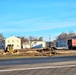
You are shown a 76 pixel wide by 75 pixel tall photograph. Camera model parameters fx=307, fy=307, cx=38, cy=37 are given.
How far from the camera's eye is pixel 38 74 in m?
18.9

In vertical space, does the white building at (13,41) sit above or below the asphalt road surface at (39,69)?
above

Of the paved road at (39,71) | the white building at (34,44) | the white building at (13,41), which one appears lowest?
the paved road at (39,71)

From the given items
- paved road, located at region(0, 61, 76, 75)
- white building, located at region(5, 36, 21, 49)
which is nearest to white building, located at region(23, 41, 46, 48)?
white building, located at region(5, 36, 21, 49)

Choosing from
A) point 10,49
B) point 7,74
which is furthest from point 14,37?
point 7,74

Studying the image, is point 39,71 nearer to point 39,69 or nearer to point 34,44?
point 39,69

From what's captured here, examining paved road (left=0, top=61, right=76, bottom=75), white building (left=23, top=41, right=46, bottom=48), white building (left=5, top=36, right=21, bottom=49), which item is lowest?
paved road (left=0, top=61, right=76, bottom=75)

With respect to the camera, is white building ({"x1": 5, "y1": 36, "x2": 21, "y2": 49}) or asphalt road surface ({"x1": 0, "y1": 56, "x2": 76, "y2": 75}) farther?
white building ({"x1": 5, "y1": 36, "x2": 21, "y2": 49})

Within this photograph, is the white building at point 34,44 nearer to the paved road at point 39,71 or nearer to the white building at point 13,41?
the white building at point 13,41

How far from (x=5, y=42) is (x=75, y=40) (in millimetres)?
80763

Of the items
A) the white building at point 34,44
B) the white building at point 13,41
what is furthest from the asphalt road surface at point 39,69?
the white building at point 34,44

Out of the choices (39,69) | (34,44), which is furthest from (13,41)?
(39,69)

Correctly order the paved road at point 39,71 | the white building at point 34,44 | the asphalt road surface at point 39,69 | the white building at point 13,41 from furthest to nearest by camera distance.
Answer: the white building at point 34,44 < the white building at point 13,41 < the asphalt road surface at point 39,69 < the paved road at point 39,71

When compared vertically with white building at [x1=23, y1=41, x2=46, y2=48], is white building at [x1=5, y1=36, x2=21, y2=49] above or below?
above

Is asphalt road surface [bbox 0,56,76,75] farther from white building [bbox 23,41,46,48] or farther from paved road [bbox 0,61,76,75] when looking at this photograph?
white building [bbox 23,41,46,48]
